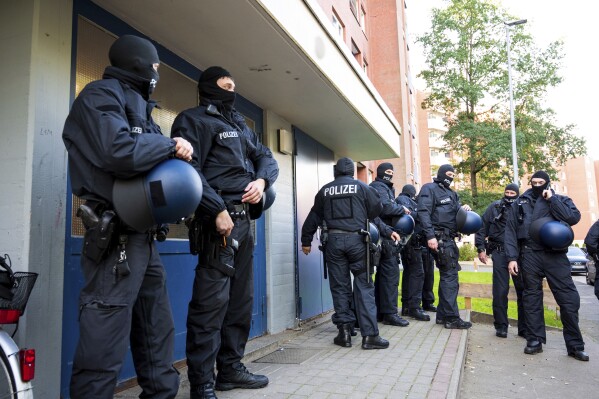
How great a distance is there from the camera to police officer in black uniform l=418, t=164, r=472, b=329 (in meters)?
6.73

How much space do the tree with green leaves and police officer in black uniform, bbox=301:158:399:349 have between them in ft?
80.3

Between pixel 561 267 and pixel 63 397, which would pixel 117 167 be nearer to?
pixel 63 397

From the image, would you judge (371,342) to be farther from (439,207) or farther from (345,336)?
(439,207)

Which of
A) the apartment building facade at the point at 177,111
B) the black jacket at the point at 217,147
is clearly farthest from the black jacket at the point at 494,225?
the black jacket at the point at 217,147

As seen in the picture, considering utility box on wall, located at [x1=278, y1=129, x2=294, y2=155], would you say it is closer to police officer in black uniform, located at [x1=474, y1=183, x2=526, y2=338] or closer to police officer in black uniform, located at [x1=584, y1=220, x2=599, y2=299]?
police officer in black uniform, located at [x1=474, y1=183, x2=526, y2=338]

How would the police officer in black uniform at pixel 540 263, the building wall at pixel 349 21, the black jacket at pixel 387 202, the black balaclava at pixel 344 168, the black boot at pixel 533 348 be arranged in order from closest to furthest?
1. the police officer in black uniform at pixel 540 263
2. the black boot at pixel 533 348
3. the black balaclava at pixel 344 168
4. the black jacket at pixel 387 202
5. the building wall at pixel 349 21

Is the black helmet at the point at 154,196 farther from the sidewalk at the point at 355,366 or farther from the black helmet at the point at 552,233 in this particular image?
the black helmet at the point at 552,233

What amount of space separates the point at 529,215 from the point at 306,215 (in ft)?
11.0

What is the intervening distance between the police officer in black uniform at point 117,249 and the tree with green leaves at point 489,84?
91.5 ft

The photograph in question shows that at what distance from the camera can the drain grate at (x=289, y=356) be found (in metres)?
4.85

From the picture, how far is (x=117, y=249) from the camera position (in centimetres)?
236

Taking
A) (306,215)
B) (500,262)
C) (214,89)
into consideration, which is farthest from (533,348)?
(214,89)

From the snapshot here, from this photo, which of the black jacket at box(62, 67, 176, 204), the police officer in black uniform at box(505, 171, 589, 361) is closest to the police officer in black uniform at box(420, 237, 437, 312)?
the police officer in black uniform at box(505, 171, 589, 361)

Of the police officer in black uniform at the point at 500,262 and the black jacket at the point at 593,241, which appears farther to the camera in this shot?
the police officer in black uniform at the point at 500,262
